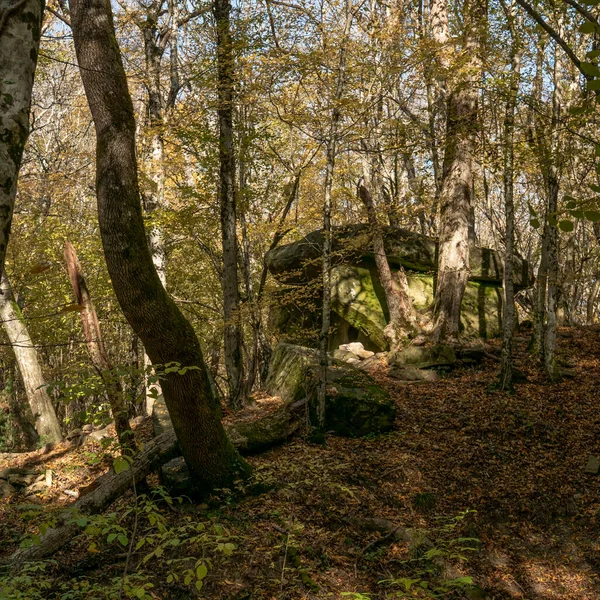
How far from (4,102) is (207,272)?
54.8ft

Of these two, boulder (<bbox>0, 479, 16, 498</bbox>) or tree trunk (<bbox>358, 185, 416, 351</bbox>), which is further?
tree trunk (<bbox>358, 185, 416, 351</bbox>)

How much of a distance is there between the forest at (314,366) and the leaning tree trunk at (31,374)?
4cm

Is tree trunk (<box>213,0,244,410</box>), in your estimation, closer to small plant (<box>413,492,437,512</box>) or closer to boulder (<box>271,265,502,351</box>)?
boulder (<box>271,265,502,351</box>)

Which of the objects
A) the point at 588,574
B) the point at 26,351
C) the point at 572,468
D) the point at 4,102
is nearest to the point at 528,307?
the point at 572,468

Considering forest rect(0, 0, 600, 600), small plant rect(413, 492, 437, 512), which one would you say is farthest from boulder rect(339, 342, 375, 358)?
small plant rect(413, 492, 437, 512)

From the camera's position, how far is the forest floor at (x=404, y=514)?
524cm

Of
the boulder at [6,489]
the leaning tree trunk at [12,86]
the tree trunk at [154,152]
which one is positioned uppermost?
the tree trunk at [154,152]

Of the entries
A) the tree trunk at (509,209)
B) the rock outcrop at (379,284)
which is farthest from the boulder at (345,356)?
the tree trunk at (509,209)

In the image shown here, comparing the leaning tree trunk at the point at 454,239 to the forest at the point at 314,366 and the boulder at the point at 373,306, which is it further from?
the boulder at the point at 373,306

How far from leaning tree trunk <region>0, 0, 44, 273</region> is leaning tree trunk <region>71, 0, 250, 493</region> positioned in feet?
9.21

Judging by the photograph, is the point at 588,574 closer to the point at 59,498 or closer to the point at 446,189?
the point at 59,498

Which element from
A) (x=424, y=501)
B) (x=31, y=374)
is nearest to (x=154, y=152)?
(x=31, y=374)

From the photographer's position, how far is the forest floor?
524 cm

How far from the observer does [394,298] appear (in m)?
13.4
